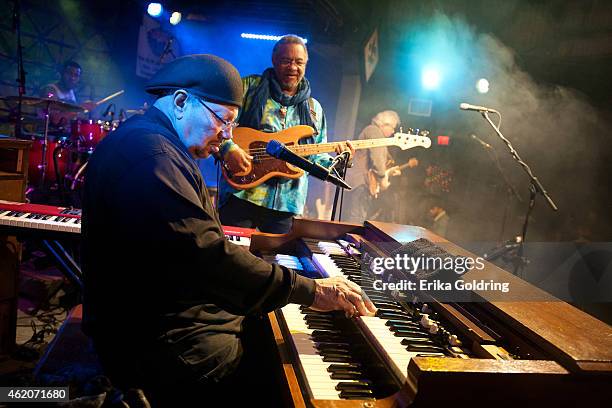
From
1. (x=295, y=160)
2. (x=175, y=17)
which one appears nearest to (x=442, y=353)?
(x=295, y=160)

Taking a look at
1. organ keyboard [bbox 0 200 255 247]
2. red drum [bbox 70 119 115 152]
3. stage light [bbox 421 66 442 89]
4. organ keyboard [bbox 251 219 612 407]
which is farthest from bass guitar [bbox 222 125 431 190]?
stage light [bbox 421 66 442 89]

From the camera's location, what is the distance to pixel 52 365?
2.49 metres

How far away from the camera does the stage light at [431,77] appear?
1116cm

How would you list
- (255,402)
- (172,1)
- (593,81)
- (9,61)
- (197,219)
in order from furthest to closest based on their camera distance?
1. (9,61)
2. (172,1)
3. (593,81)
4. (255,402)
5. (197,219)

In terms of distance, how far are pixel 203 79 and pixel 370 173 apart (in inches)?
372

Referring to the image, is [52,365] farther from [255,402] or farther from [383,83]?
[383,83]

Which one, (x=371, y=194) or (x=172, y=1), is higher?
(x=172, y=1)

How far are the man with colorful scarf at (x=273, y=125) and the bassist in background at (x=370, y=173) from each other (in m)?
6.64

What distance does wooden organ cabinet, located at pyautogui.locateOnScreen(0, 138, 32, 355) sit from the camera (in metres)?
3.83

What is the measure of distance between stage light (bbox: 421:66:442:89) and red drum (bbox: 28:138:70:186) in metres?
8.33

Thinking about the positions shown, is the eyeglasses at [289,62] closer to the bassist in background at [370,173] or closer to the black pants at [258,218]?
the black pants at [258,218]

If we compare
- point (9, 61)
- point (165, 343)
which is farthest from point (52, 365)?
point (9, 61)

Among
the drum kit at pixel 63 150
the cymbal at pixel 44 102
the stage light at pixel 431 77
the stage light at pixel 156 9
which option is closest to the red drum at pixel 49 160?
the drum kit at pixel 63 150

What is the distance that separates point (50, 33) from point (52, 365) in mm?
13405
